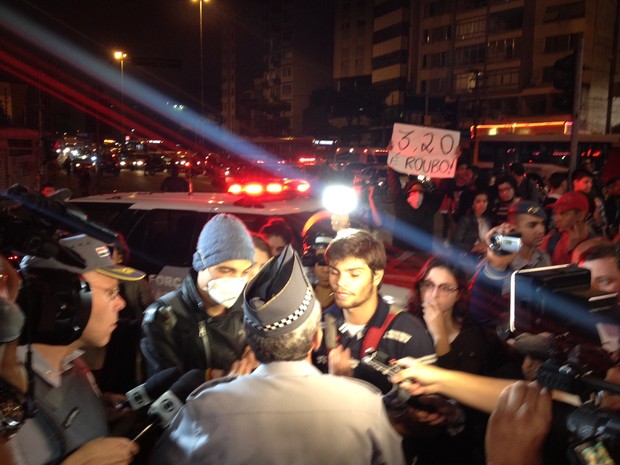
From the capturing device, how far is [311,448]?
71.1 inches

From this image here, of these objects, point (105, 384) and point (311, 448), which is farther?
point (105, 384)

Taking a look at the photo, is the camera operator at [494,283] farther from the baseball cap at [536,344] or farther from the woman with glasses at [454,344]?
the baseball cap at [536,344]

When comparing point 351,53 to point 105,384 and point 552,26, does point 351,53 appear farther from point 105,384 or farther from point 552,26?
point 105,384

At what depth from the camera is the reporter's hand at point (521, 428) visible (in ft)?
5.82

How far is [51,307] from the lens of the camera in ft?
6.67

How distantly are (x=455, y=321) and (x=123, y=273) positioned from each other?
1.96m

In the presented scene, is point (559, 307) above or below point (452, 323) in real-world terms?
above

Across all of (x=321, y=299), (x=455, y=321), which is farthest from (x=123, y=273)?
(x=455, y=321)

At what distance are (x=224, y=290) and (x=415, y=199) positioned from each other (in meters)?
5.80

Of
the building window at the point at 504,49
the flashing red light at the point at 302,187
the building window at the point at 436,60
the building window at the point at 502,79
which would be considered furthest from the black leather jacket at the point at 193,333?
the building window at the point at 436,60

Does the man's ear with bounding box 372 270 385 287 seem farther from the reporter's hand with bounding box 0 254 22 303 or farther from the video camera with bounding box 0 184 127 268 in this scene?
the reporter's hand with bounding box 0 254 22 303

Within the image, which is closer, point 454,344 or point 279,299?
point 279,299

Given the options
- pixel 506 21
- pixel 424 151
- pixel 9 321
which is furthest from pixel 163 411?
pixel 506 21

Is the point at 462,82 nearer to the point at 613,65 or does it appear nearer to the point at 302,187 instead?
the point at 613,65
